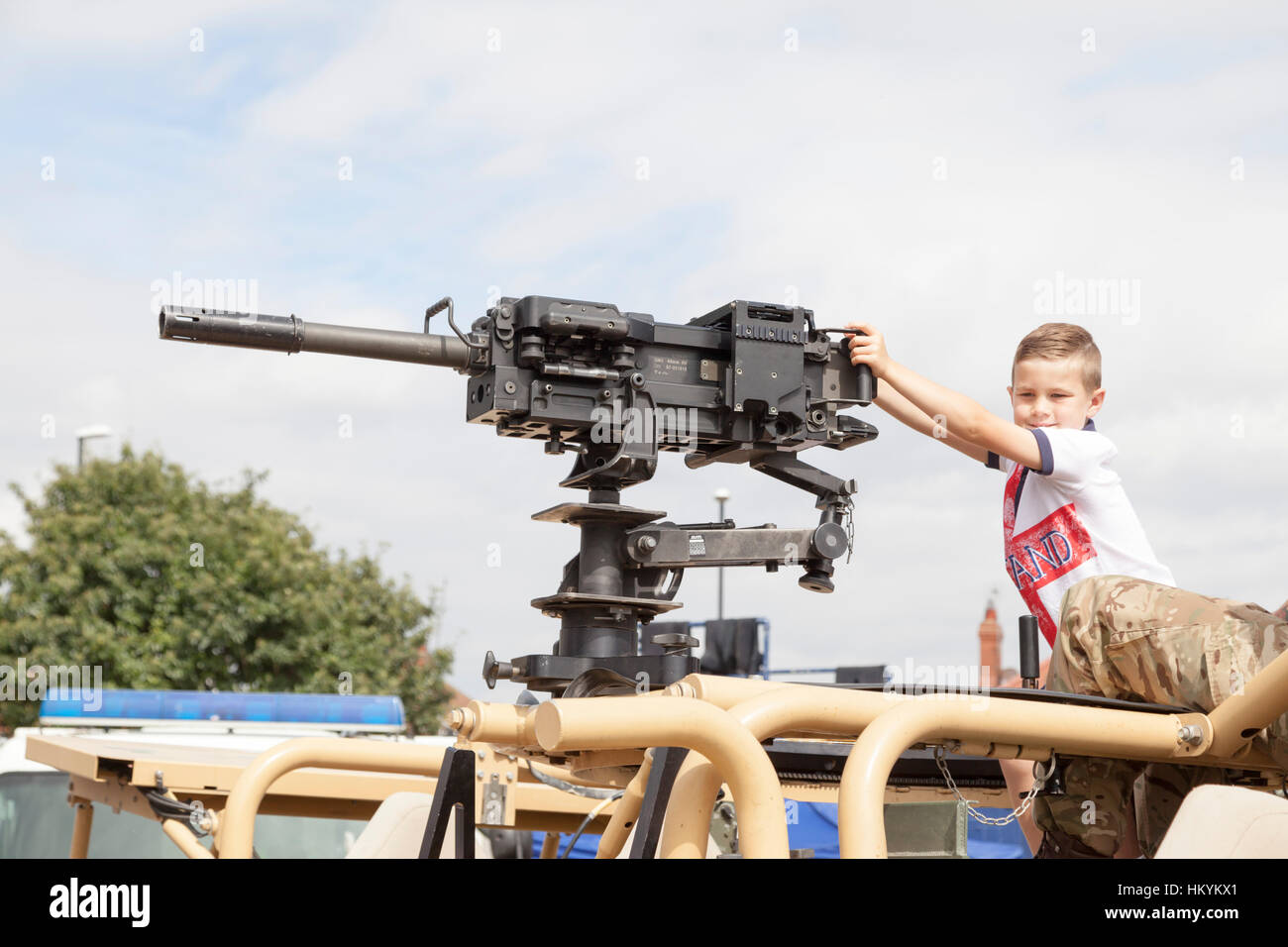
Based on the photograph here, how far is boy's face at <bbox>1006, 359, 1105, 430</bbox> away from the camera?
3752 millimetres

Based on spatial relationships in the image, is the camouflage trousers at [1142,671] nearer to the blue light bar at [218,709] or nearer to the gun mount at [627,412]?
the gun mount at [627,412]

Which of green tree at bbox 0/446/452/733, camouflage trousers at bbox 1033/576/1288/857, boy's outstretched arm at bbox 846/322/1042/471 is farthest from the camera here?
green tree at bbox 0/446/452/733

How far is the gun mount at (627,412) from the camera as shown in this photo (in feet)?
10.7

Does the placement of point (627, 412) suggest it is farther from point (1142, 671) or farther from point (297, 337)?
point (1142, 671)

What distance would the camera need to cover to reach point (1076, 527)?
3.41 meters

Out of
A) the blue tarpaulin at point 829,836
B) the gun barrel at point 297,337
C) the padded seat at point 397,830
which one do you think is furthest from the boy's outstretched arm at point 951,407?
A: the blue tarpaulin at point 829,836

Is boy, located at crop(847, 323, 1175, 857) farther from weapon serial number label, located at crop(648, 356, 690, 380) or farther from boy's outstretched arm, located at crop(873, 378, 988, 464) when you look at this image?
weapon serial number label, located at crop(648, 356, 690, 380)

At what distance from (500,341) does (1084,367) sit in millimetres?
1541

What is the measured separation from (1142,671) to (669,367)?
1.43 meters

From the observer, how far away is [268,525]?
26391 mm

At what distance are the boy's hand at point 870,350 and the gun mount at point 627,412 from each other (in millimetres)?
53

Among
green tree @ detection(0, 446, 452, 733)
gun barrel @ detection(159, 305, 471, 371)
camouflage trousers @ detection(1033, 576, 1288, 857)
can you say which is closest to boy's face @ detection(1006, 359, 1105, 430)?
camouflage trousers @ detection(1033, 576, 1288, 857)

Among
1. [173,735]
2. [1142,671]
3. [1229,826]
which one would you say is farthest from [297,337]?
[173,735]

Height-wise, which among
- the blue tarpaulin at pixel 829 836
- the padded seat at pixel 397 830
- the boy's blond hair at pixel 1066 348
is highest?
the boy's blond hair at pixel 1066 348
